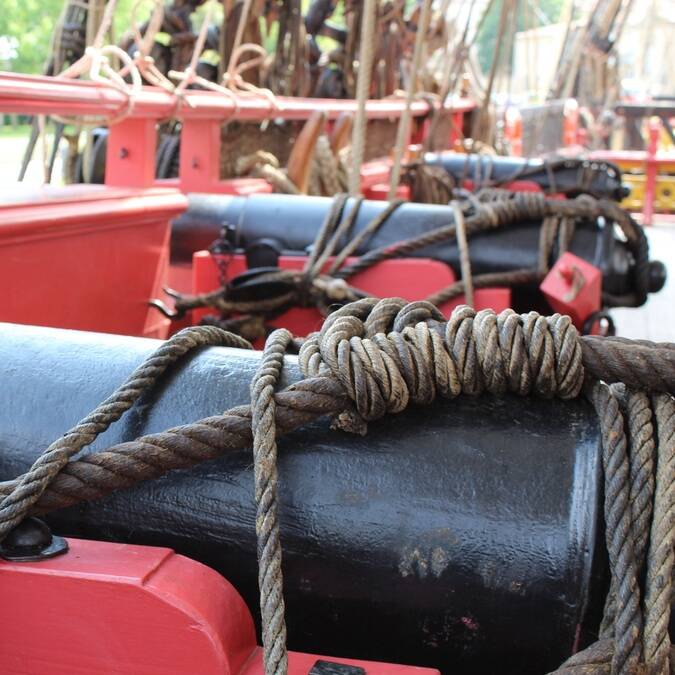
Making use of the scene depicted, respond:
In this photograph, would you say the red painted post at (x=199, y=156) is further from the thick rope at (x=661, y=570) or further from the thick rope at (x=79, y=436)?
the thick rope at (x=661, y=570)

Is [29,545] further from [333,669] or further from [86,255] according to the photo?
[86,255]

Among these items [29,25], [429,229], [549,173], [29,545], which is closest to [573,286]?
[429,229]

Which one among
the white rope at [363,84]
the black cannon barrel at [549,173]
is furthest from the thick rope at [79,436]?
the black cannon barrel at [549,173]

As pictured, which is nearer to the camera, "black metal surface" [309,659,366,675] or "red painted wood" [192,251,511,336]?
"black metal surface" [309,659,366,675]

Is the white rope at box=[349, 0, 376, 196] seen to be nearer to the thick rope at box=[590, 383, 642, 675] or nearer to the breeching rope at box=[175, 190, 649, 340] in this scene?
the breeching rope at box=[175, 190, 649, 340]

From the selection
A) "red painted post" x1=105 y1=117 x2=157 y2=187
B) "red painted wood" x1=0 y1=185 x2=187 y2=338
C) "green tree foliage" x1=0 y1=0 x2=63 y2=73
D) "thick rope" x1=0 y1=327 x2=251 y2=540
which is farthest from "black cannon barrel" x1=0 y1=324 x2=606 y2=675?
"green tree foliage" x1=0 y1=0 x2=63 y2=73

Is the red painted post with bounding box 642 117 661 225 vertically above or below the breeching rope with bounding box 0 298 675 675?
below

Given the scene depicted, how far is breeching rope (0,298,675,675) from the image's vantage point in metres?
1.00

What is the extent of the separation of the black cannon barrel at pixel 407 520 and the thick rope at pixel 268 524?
0.17 feet

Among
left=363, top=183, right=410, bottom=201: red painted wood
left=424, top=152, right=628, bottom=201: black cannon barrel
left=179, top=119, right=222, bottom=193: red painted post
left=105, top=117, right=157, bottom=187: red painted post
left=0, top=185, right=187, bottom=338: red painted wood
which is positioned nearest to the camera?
left=0, top=185, right=187, bottom=338: red painted wood

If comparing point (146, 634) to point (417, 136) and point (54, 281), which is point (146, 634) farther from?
point (417, 136)

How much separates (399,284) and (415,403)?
1.74 meters

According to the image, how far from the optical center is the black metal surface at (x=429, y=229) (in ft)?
9.27

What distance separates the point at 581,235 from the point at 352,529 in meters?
1.94
